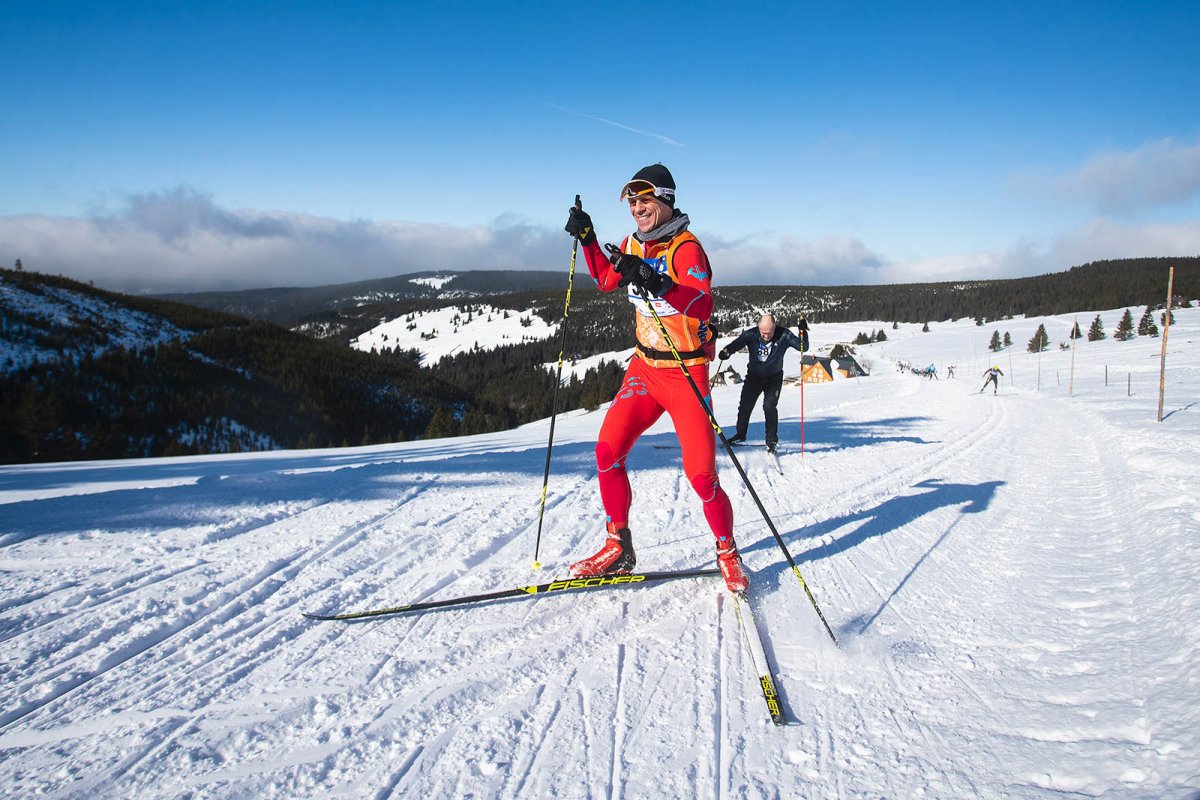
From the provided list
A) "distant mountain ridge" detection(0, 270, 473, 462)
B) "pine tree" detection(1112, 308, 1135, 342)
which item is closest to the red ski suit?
"distant mountain ridge" detection(0, 270, 473, 462)

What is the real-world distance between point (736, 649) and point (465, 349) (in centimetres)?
14591

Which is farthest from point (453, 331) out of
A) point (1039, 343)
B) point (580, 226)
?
point (580, 226)

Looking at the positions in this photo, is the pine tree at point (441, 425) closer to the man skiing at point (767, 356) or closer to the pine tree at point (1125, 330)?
the man skiing at point (767, 356)

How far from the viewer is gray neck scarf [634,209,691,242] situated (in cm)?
386

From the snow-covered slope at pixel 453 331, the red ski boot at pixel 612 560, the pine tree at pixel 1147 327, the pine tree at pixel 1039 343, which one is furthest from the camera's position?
the snow-covered slope at pixel 453 331

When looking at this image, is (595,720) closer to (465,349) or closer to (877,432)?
(877,432)

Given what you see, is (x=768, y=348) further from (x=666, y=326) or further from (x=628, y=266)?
(x=628, y=266)

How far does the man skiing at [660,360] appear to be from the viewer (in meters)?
3.70

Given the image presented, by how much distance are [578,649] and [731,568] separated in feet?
3.83

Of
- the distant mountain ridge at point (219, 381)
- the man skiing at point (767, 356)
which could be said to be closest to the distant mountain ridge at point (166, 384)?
the distant mountain ridge at point (219, 381)

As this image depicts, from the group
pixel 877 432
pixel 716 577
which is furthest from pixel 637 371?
pixel 877 432

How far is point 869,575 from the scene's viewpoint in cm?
405

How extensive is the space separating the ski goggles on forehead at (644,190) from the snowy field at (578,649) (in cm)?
254

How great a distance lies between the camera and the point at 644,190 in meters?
3.87
